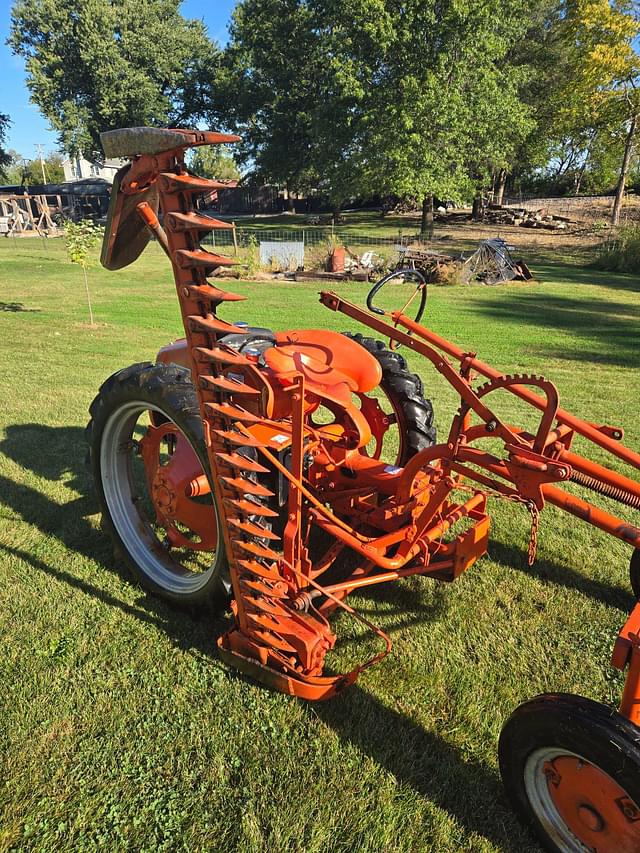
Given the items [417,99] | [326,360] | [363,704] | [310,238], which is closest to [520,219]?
[417,99]

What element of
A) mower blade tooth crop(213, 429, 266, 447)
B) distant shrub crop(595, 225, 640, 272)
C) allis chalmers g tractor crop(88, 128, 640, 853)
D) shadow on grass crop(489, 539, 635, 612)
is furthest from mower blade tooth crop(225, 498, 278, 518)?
distant shrub crop(595, 225, 640, 272)

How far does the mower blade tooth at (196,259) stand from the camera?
1.86m

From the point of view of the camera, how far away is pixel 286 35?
117 ft

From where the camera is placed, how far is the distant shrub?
1889cm

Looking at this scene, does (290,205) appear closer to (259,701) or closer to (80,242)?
(80,242)

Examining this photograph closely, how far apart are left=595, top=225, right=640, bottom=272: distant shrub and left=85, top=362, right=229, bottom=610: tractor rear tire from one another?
779 inches

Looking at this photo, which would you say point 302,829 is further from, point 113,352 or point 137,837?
point 113,352

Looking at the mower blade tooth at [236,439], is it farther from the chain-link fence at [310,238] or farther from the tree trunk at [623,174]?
the tree trunk at [623,174]

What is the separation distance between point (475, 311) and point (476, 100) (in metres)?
18.7

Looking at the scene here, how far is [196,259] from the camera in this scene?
1.86m

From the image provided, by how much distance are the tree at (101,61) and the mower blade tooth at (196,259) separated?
41992 millimetres

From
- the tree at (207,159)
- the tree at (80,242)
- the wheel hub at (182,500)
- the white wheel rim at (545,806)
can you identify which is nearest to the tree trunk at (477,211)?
the tree at (207,159)

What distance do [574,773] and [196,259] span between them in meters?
2.01

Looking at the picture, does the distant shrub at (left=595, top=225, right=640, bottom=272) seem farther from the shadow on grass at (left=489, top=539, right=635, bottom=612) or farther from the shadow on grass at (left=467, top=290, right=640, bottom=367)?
the shadow on grass at (left=489, top=539, right=635, bottom=612)
